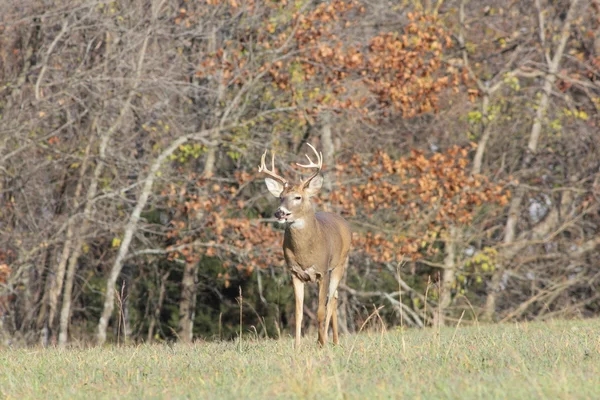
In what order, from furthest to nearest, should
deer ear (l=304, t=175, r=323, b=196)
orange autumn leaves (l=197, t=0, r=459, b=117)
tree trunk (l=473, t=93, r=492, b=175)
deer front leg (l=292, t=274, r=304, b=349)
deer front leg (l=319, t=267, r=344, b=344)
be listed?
tree trunk (l=473, t=93, r=492, b=175), orange autumn leaves (l=197, t=0, r=459, b=117), deer front leg (l=319, t=267, r=344, b=344), deer ear (l=304, t=175, r=323, b=196), deer front leg (l=292, t=274, r=304, b=349)

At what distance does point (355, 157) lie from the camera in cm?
1777

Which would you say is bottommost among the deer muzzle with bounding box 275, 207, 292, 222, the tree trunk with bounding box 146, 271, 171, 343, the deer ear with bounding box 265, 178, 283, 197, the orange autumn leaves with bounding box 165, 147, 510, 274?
the tree trunk with bounding box 146, 271, 171, 343

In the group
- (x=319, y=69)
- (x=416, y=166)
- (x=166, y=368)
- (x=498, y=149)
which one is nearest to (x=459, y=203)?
(x=416, y=166)

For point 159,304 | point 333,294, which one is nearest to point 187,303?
point 159,304

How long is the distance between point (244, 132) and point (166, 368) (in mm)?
11234

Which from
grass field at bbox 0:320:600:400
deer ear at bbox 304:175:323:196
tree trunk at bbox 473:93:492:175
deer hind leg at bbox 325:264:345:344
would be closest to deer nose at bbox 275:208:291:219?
deer ear at bbox 304:175:323:196

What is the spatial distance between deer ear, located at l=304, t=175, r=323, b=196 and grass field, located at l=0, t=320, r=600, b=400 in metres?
1.79

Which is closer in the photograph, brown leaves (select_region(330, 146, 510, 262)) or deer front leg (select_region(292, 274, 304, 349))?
deer front leg (select_region(292, 274, 304, 349))

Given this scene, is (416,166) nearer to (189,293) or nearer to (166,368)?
(189,293)

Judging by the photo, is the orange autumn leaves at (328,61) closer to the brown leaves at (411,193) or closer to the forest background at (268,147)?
the forest background at (268,147)

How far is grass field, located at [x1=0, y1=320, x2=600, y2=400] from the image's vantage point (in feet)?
17.7

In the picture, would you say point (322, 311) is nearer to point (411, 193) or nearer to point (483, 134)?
point (411, 193)

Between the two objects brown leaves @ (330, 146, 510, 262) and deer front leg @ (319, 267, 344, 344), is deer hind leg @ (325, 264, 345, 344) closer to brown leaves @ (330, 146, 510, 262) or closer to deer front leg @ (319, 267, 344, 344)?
deer front leg @ (319, 267, 344, 344)

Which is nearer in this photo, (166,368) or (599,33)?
→ (166,368)
